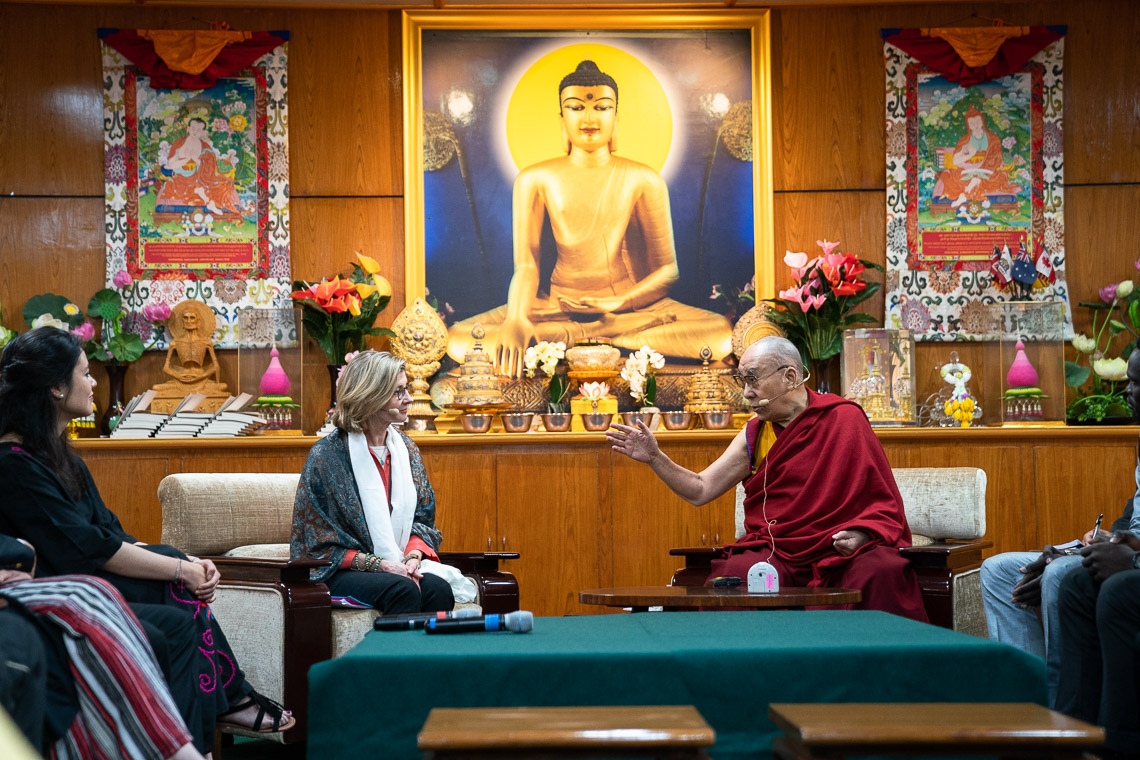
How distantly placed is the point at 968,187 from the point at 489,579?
362 cm

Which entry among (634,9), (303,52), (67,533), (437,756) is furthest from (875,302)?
(437,756)

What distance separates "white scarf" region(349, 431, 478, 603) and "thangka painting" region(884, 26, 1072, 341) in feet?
10.2

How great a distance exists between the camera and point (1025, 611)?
4004 mm

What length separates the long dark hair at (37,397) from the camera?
3.34 m

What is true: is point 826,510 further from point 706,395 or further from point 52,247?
point 52,247

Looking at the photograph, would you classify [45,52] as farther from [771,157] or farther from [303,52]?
[771,157]

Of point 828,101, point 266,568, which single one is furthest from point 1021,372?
point 266,568

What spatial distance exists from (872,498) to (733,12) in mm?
3094

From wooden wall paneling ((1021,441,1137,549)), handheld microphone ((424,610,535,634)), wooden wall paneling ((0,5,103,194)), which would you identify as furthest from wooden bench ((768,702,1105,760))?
wooden wall paneling ((0,5,103,194))

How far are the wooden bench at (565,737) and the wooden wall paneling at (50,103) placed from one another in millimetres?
5071

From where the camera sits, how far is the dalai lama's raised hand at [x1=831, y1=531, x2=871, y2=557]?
429cm

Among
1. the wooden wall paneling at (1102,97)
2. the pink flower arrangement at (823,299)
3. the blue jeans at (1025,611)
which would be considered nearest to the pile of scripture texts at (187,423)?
the pink flower arrangement at (823,299)

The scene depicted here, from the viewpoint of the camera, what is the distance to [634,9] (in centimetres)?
649

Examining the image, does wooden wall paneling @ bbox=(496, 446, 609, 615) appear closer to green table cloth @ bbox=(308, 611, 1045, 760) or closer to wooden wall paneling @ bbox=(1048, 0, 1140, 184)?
wooden wall paneling @ bbox=(1048, 0, 1140, 184)
